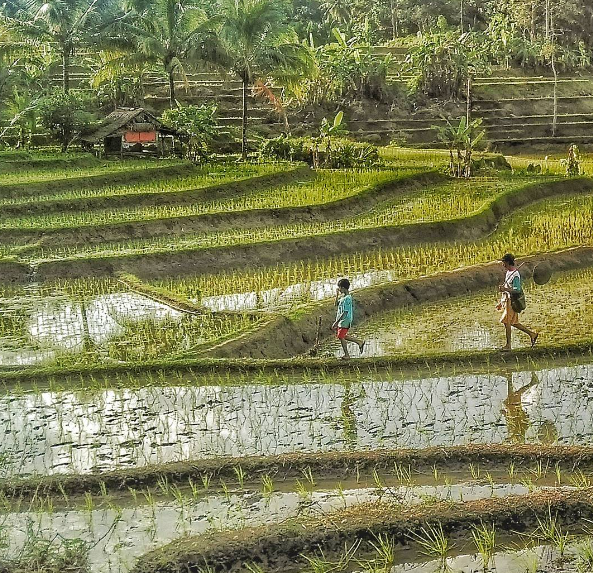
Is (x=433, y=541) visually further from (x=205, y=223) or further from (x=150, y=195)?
(x=150, y=195)

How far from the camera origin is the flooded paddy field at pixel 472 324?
7879 mm

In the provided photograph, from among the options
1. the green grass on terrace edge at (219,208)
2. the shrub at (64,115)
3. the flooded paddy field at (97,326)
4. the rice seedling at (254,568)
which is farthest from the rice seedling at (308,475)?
the shrub at (64,115)

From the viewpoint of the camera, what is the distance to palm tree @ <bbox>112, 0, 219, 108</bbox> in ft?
67.1

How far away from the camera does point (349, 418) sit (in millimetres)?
5973

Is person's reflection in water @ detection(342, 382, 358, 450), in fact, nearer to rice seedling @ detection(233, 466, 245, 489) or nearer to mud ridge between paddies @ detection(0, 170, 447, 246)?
rice seedling @ detection(233, 466, 245, 489)

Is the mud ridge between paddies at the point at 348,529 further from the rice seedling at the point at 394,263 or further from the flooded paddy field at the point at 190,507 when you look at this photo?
the rice seedling at the point at 394,263

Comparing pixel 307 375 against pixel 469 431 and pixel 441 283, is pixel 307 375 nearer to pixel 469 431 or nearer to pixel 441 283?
pixel 469 431

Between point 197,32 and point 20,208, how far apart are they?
8.51 meters

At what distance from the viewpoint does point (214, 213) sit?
42.5 ft

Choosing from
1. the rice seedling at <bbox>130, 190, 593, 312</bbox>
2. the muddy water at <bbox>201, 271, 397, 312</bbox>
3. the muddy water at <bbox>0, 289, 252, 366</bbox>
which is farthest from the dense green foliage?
the muddy water at <bbox>0, 289, 252, 366</bbox>

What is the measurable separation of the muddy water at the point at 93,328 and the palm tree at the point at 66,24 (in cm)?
1286

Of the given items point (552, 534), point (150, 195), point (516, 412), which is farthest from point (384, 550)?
point (150, 195)

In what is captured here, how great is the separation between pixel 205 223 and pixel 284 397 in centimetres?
670

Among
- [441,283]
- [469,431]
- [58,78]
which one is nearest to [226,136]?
[58,78]
